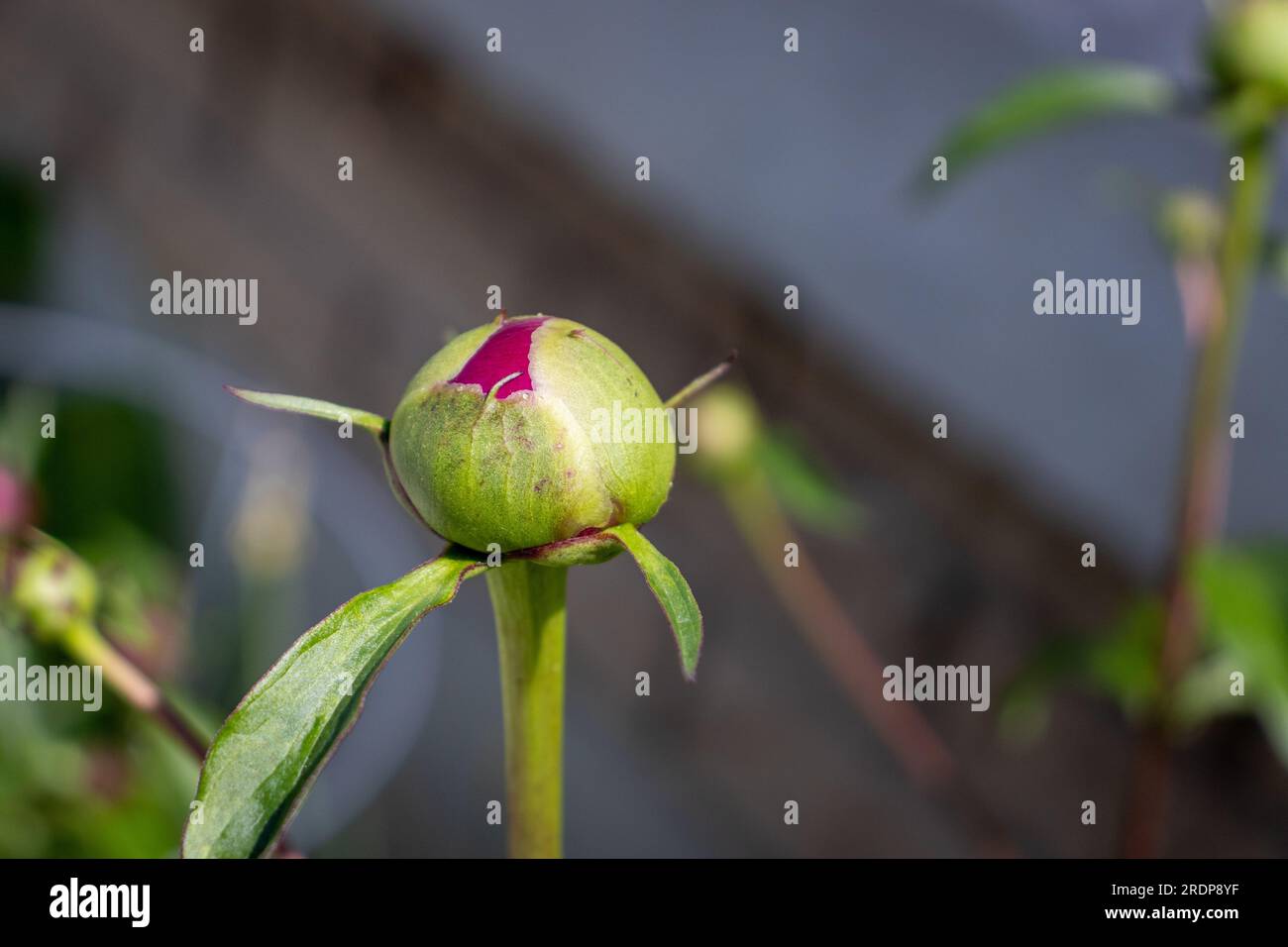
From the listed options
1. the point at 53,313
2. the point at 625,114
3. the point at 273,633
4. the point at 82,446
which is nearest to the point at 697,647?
the point at 273,633

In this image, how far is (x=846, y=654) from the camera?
62 centimetres

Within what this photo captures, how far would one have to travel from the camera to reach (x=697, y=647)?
0.17m

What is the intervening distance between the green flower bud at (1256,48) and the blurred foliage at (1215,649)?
5.6 inches

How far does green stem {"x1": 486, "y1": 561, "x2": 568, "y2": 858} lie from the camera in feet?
0.66

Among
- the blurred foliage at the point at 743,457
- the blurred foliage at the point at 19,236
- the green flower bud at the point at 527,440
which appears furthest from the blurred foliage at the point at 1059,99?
the blurred foliage at the point at 19,236

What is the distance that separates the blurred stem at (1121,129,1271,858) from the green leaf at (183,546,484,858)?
0.90 ft

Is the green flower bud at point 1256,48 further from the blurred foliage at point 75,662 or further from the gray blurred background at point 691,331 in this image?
the blurred foliage at point 75,662

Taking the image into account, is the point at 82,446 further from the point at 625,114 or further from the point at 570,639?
the point at 625,114

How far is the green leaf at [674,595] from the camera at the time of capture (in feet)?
0.55

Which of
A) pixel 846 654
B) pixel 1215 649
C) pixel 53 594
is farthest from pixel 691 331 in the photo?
pixel 53 594

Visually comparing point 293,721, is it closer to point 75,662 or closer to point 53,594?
point 53,594

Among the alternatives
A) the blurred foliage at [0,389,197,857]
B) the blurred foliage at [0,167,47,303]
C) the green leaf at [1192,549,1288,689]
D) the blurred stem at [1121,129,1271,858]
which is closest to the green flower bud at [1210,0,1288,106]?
the blurred stem at [1121,129,1271,858]

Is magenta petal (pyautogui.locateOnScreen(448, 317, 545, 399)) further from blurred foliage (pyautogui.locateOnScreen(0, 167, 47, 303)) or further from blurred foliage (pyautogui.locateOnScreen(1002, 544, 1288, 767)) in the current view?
blurred foliage (pyautogui.locateOnScreen(0, 167, 47, 303))

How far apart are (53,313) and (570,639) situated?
0.50 metres
